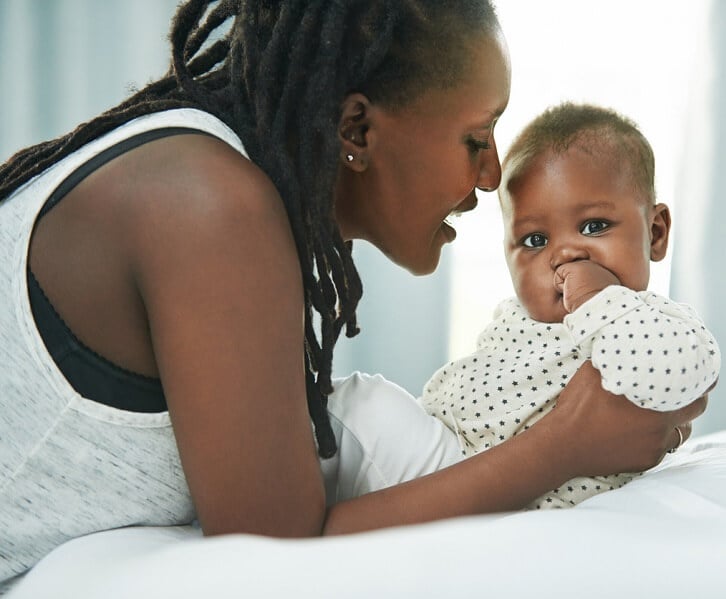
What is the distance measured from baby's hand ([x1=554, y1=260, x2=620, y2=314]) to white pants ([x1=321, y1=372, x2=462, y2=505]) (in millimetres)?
252

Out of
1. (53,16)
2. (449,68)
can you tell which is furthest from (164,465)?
(53,16)

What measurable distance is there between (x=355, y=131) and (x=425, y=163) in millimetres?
109

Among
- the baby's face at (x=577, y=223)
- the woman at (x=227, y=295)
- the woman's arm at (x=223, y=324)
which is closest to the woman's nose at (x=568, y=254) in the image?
the baby's face at (x=577, y=223)

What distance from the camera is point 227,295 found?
78cm

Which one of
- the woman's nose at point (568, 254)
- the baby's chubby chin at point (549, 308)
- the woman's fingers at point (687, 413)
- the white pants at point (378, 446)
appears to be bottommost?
the white pants at point (378, 446)

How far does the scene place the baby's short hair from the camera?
1.23 metres

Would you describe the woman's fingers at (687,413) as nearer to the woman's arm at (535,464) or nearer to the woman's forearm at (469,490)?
the woman's arm at (535,464)

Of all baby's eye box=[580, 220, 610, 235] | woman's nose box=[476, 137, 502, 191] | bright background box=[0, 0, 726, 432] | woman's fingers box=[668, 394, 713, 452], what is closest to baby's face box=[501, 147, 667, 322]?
baby's eye box=[580, 220, 610, 235]

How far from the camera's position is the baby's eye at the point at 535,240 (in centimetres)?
125

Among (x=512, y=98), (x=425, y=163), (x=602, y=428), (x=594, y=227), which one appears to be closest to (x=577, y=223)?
(x=594, y=227)

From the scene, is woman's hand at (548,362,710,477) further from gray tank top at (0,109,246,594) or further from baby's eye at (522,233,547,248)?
gray tank top at (0,109,246,594)

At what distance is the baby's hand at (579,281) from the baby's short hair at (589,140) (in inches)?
6.7

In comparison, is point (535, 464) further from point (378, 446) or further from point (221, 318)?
point (221, 318)

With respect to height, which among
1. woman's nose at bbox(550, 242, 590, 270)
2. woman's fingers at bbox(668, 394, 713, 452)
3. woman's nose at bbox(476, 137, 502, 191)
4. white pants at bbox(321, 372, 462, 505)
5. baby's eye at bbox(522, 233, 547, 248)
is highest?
woman's nose at bbox(476, 137, 502, 191)
